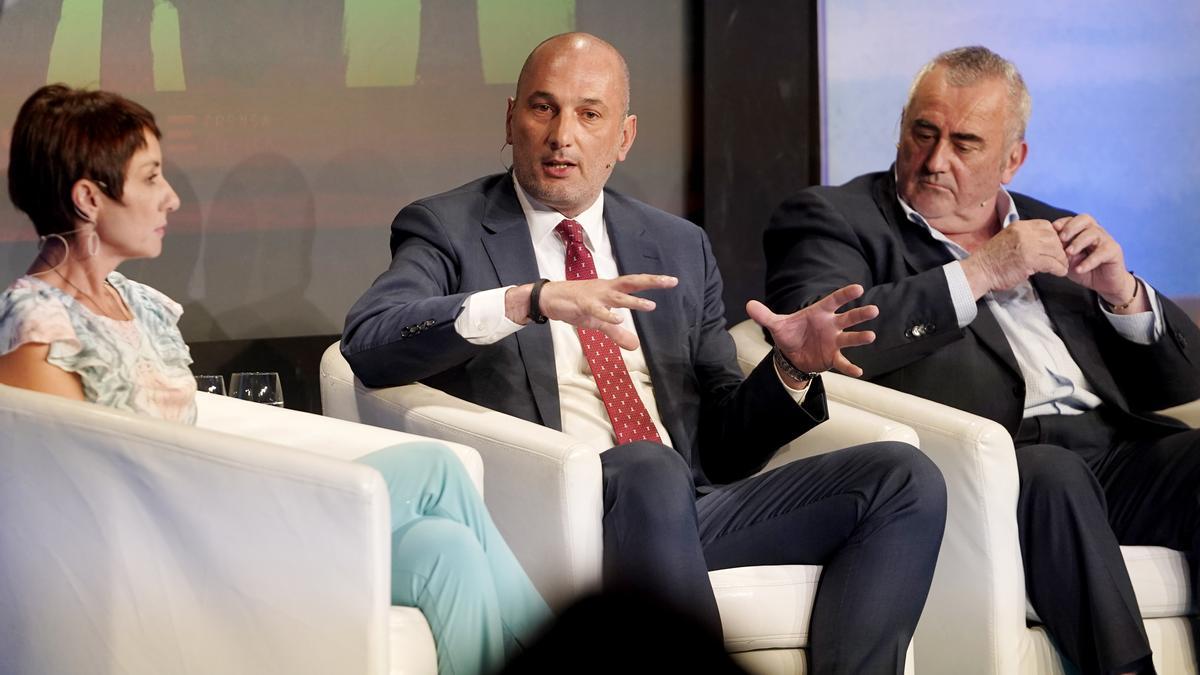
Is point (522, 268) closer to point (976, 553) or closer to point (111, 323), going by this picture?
point (111, 323)

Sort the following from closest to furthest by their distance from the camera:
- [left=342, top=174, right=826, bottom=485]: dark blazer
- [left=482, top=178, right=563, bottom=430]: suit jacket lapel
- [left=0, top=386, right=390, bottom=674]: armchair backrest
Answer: [left=0, top=386, right=390, bottom=674]: armchair backrest < [left=342, top=174, right=826, bottom=485]: dark blazer < [left=482, top=178, right=563, bottom=430]: suit jacket lapel

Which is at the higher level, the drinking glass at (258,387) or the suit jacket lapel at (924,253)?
the suit jacket lapel at (924,253)

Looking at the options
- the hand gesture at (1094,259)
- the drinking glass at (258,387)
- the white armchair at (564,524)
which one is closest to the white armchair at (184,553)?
the white armchair at (564,524)

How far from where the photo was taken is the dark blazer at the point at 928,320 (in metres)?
2.97

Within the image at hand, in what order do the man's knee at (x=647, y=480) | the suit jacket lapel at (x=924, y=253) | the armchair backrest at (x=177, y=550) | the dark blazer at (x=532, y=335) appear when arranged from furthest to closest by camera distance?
the suit jacket lapel at (x=924, y=253), the dark blazer at (x=532, y=335), the man's knee at (x=647, y=480), the armchair backrest at (x=177, y=550)

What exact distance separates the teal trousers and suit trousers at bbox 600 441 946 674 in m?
0.20

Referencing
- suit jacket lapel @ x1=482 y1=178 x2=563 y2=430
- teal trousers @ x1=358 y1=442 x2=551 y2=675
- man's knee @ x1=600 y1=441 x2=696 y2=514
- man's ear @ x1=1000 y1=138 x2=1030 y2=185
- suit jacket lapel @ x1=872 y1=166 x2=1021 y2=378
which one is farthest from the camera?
man's ear @ x1=1000 y1=138 x2=1030 y2=185

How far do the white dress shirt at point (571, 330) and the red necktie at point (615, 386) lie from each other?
21 mm

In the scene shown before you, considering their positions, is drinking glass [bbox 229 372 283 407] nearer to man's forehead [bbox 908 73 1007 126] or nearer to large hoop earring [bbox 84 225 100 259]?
large hoop earring [bbox 84 225 100 259]

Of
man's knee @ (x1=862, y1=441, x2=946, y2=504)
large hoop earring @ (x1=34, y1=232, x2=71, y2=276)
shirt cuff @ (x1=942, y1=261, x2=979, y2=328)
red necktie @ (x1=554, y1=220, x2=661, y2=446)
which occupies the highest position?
large hoop earring @ (x1=34, y1=232, x2=71, y2=276)

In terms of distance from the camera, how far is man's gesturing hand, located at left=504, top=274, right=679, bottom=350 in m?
2.35

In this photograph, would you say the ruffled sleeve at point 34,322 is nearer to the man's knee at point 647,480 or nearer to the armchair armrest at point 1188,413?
the man's knee at point 647,480

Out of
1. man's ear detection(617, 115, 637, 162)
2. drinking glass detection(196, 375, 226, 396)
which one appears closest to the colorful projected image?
drinking glass detection(196, 375, 226, 396)

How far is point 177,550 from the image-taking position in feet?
6.77
